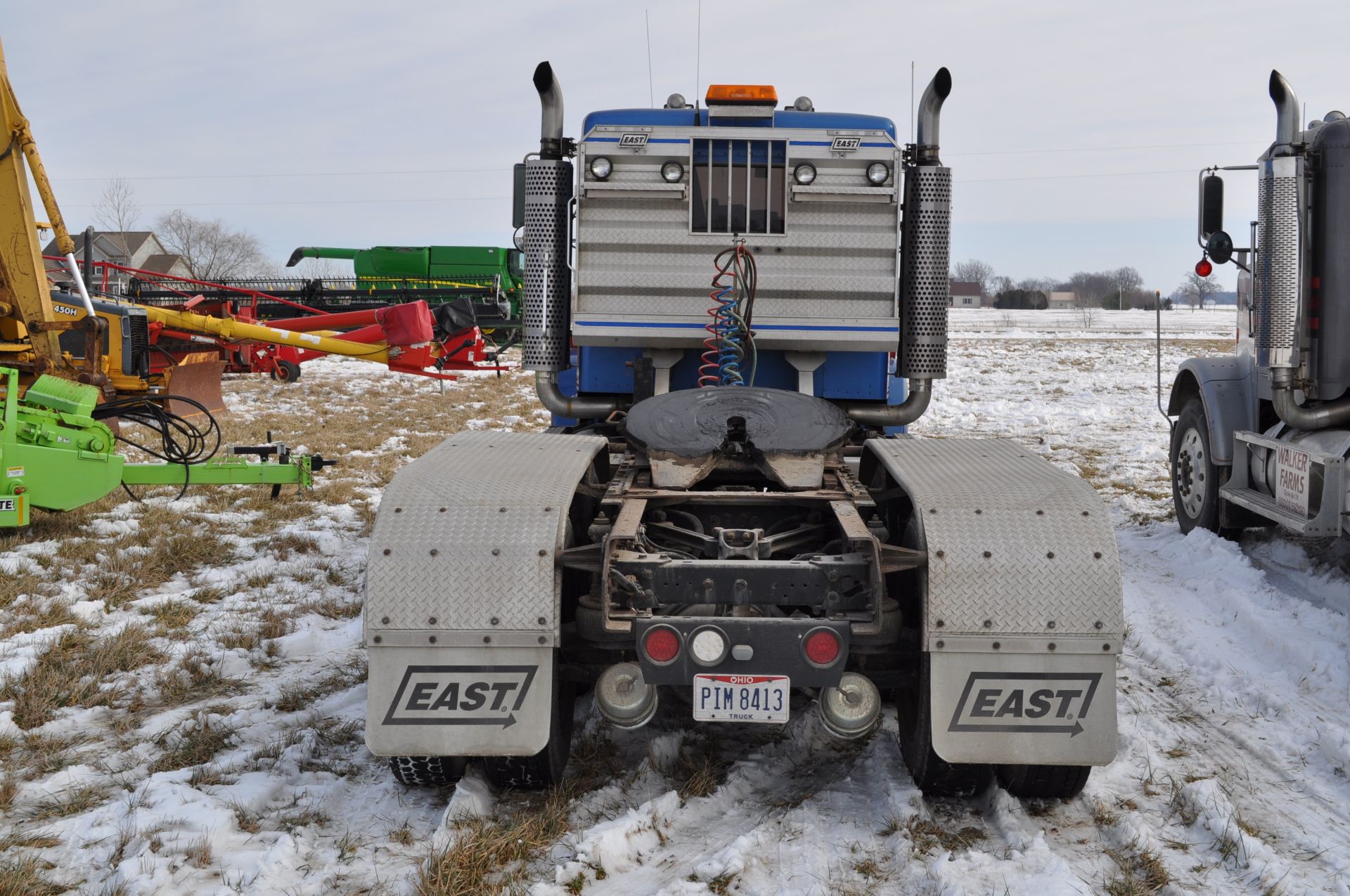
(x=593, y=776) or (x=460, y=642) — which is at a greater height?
(x=460, y=642)

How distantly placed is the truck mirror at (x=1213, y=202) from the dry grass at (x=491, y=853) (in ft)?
18.4

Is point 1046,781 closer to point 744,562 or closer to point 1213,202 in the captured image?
point 744,562

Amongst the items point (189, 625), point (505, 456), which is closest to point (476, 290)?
point (189, 625)

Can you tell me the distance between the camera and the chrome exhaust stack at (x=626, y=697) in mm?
3293

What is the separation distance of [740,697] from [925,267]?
3160mm

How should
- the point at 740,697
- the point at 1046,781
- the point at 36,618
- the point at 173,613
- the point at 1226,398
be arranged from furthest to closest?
1. the point at 1226,398
2. the point at 173,613
3. the point at 36,618
4. the point at 1046,781
5. the point at 740,697

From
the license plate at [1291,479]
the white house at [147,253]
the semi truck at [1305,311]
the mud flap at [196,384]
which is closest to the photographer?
the semi truck at [1305,311]

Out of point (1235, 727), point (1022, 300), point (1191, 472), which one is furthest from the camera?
point (1022, 300)

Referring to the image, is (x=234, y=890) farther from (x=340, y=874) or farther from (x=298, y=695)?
(x=298, y=695)

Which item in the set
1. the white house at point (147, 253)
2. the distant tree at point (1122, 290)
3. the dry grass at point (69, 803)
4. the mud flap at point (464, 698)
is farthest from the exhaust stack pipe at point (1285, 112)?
the distant tree at point (1122, 290)

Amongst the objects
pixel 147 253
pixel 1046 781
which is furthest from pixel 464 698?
pixel 147 253

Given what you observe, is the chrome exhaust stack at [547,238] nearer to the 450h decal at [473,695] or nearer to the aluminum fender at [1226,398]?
the 450h decal at [473,695]

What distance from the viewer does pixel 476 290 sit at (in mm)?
23656

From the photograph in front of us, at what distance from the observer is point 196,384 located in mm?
10297
